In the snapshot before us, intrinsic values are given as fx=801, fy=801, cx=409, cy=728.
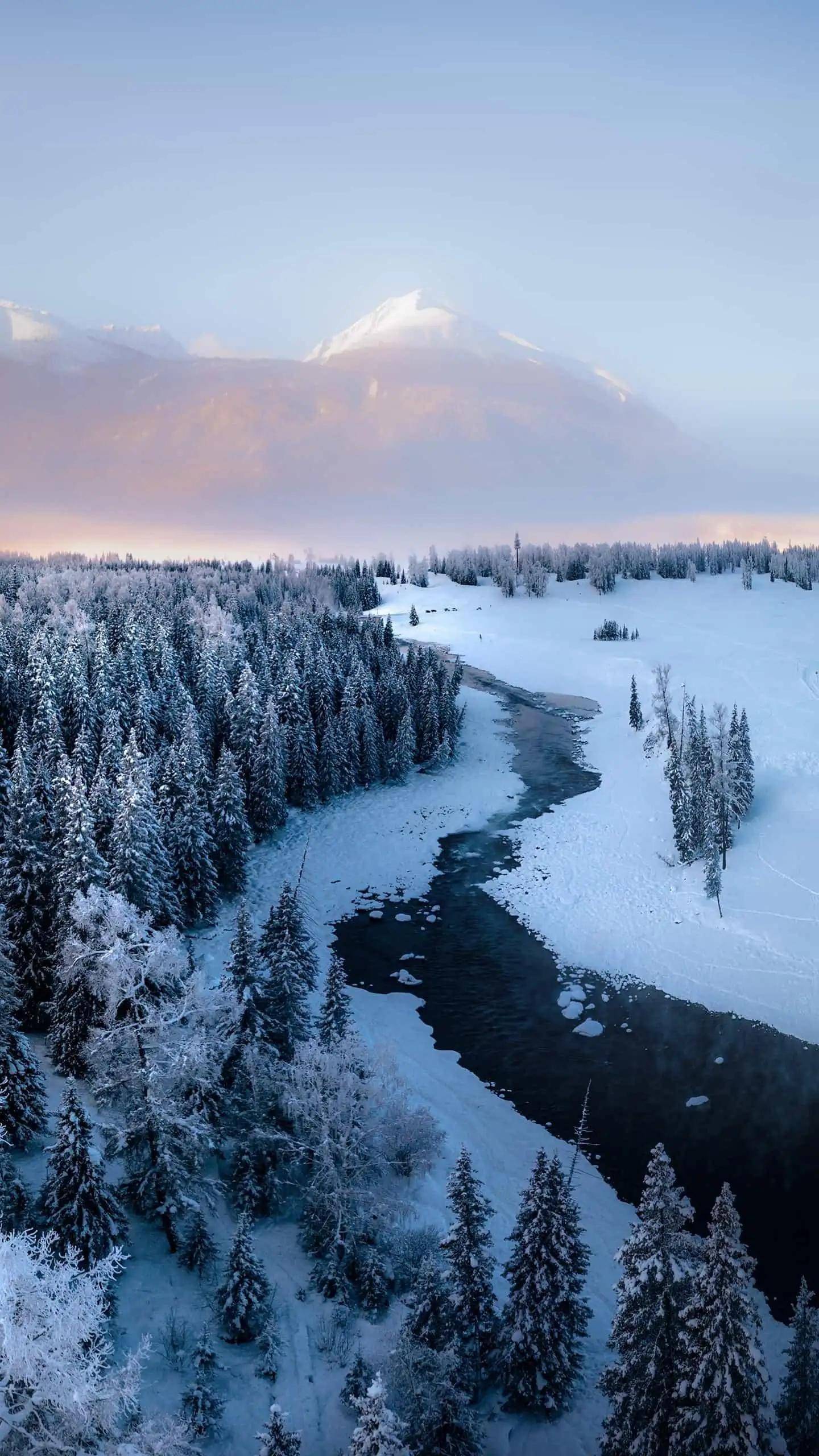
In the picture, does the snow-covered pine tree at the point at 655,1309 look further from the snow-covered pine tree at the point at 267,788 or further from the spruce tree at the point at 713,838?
the snow-covered pine tree at the point at 267,788

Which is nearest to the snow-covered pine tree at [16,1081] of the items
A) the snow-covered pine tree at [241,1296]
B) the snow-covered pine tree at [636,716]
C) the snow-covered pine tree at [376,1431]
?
the snow-covered pine tree at [241,1296]

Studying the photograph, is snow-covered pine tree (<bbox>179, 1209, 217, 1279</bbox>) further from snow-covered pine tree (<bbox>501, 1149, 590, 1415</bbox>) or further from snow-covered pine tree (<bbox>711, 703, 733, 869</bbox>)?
snow-covered pine tree (<bbox>711, 703, 733, 869</bbox>)

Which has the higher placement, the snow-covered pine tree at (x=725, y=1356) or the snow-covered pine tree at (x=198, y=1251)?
the snow-covered pine tree at (x=725, y=1356)

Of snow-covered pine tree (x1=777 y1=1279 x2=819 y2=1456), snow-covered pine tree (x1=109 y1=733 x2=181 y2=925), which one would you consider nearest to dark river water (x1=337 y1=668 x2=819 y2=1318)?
snow-covered pine tree (x1=777 y1=1279 x2=819 y2=1456)

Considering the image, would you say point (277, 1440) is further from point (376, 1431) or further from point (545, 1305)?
point (545, 1305)

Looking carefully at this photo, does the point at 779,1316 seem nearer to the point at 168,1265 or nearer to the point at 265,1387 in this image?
the point at 265,1387
